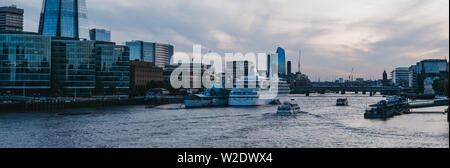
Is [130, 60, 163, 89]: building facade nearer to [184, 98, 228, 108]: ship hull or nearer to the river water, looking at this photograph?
Answer: [184, 98, 228, 108]: ship hull

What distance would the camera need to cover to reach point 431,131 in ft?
123

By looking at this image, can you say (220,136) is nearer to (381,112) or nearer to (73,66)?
(381,112)

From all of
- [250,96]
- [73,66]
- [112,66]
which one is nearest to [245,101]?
Answer: [250,96]

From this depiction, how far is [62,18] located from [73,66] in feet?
106

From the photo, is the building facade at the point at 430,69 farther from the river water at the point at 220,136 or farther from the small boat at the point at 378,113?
the river water at the point at 220,136

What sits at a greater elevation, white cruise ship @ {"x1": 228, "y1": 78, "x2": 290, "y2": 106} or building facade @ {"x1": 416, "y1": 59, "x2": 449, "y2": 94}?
building facade @ {"x1": 416, "y1": 59, "x2": 449, "y2": 94}

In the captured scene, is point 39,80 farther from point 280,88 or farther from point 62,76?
point 280,88

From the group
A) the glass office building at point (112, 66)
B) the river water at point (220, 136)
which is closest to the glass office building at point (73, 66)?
the glass office building at point (112, 66)

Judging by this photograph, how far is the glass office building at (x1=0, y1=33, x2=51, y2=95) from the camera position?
80562 millimetres

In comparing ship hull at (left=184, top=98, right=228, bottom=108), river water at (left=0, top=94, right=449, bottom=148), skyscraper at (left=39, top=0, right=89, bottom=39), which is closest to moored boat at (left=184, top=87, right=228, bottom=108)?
ship hull at (left=184, top=98, right=228, bottom=108)

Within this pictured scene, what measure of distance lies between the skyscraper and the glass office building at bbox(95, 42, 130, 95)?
1933cm

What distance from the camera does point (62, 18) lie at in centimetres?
12006
